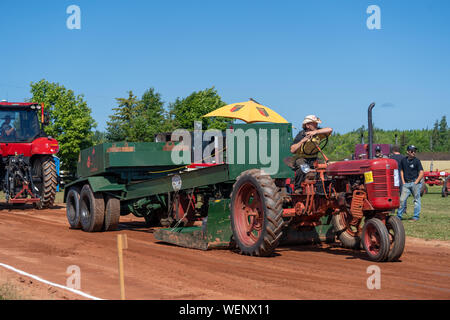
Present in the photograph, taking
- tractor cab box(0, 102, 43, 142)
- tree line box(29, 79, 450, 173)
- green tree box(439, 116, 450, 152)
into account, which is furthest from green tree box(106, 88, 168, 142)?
green tree box(439, 116, 450, 152)

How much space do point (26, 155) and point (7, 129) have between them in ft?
3.33

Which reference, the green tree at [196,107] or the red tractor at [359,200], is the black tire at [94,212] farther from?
the green tree at [196,107]

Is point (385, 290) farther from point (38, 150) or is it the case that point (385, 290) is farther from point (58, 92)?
point (58, 92)

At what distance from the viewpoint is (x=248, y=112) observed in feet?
47.2

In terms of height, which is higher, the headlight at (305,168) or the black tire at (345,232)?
the headlight at (305,168)

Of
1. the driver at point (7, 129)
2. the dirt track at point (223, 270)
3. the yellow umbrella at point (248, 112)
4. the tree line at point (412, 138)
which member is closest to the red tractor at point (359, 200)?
the dirt track at point (223, 270)

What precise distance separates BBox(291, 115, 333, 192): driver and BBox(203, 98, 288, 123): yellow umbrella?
608 cm

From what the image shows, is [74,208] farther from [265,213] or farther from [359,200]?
[359,200]

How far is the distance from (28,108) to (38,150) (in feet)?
5.80

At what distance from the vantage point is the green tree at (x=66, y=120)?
153 ft

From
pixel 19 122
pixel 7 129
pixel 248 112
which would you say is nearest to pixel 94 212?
pixel 248 112

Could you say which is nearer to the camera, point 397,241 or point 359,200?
point 397,241

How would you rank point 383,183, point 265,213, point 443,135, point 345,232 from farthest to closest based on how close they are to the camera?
point 443,135 → point 345,232 → point 265,213 → point 383,183
